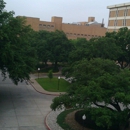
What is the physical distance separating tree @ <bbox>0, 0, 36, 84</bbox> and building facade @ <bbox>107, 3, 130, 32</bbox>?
120 feet

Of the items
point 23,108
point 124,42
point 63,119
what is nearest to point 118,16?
point 124,42

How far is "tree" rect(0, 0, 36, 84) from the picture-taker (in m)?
22.8

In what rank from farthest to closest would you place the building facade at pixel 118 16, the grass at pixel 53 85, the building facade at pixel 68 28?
the building facade at pixel 68 28, the building facade at pixel 118 16, the grass at pixel 53 85

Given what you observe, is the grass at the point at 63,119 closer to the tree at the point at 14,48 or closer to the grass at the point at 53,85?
the tree at the point at 14,48

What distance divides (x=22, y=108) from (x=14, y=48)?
5962mm

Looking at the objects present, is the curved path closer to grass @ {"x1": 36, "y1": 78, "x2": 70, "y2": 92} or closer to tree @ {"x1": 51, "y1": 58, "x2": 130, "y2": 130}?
grass @ {"x1": 36, "y1": 78, "x2": 70, "y2": 92}

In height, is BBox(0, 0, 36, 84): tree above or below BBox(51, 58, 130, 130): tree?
above

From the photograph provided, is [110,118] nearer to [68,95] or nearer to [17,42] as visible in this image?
[68,95]

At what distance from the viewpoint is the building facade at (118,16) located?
57.8 meters

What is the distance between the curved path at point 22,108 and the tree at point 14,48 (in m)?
2.24

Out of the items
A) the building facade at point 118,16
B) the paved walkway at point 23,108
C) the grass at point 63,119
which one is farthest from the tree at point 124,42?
the grass at point 63,119

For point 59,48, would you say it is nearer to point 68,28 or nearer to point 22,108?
point 22,108

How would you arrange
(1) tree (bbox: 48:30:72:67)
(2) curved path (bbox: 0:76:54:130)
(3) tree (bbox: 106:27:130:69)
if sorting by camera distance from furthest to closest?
(1) tree (bbox: 48:30:72:67) < (3) tree (bbox: 106:27:130:69) < (2) curved path (bbox: 0:76:54:130)

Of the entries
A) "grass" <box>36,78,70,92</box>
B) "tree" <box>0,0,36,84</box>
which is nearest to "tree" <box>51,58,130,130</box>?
"tree" <box>0,0,36,84</box>
